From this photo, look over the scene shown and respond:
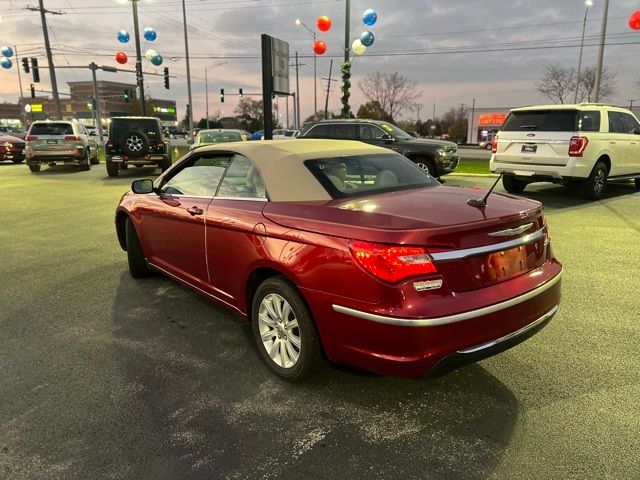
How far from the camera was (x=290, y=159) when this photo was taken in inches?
141

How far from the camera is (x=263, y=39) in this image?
1090 cm

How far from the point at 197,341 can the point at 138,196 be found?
1998 mm

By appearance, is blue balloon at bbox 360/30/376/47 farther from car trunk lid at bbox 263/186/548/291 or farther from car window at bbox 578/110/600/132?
car trunk lid at bbox 263/186/548/291

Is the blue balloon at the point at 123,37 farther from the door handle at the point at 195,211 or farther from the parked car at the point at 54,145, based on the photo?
the door handle at the point at 195,211

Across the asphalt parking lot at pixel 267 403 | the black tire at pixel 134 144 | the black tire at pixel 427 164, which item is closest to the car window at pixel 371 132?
the black tire at pixel 427 164

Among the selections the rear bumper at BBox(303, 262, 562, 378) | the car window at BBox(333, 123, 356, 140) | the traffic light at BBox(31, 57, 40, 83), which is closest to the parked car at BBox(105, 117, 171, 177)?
the car window at BBox(333, 123, 356, 140)

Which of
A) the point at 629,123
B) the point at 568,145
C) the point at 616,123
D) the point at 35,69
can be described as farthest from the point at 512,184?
the point at 35,69

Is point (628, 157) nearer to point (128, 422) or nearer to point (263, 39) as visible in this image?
point (263, 39)

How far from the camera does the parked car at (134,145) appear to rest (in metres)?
16.6

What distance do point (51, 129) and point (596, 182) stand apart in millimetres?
18073

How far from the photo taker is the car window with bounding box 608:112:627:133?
1050cm

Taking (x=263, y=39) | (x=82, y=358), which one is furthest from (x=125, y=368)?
(x=263, y=39)

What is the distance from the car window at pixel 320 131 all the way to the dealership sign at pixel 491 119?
204 feet

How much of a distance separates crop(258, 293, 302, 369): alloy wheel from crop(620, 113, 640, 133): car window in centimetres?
1098
